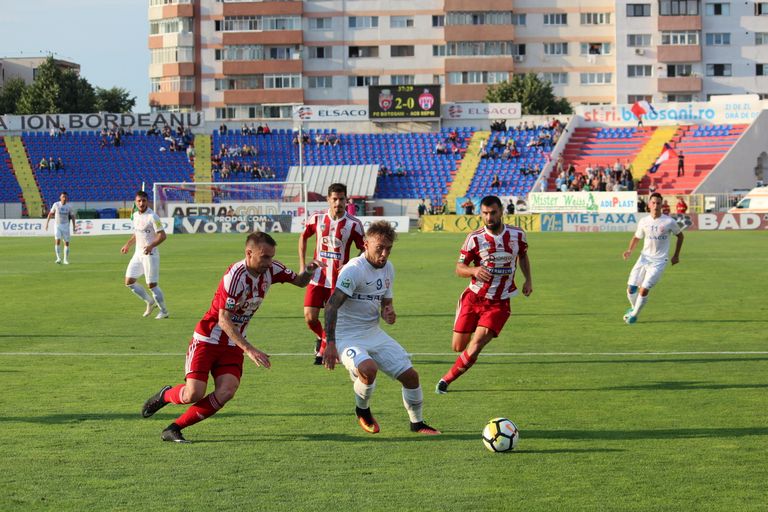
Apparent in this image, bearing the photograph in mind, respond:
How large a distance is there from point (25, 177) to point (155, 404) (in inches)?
2780

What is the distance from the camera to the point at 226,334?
9.40 meters

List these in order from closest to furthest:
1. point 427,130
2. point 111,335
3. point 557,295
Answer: point 111,335 < point 557,295 < point 427,130

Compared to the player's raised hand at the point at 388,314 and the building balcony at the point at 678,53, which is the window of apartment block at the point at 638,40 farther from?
the player's raised hand at the point at 388,314

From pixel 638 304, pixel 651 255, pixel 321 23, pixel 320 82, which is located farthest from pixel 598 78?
pixel 638 304

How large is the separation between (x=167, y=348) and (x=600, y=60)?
9389 cm

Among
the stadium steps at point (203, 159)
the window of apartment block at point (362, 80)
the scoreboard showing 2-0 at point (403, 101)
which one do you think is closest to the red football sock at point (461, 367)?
the stadium steps at point (203, 159)

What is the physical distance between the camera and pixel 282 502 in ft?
24.8

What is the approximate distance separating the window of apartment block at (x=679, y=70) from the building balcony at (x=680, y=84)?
1.53ft

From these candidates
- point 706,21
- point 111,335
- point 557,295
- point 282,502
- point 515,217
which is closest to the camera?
point 282,502

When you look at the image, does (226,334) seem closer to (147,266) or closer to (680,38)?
(147,266)

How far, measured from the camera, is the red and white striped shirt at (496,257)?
12312 millimetres

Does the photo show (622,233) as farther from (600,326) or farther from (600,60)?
(600,60)

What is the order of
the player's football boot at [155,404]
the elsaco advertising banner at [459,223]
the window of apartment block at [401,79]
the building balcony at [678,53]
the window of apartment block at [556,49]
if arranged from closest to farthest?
the player's football boot at [155,404] < the elsaco advertising banner at [459,223] < the building balcony at [678,53] < the window of apartment block at [556,49] < the window of apartment block at [401,79]

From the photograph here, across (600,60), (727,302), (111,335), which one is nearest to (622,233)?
(727,302)
